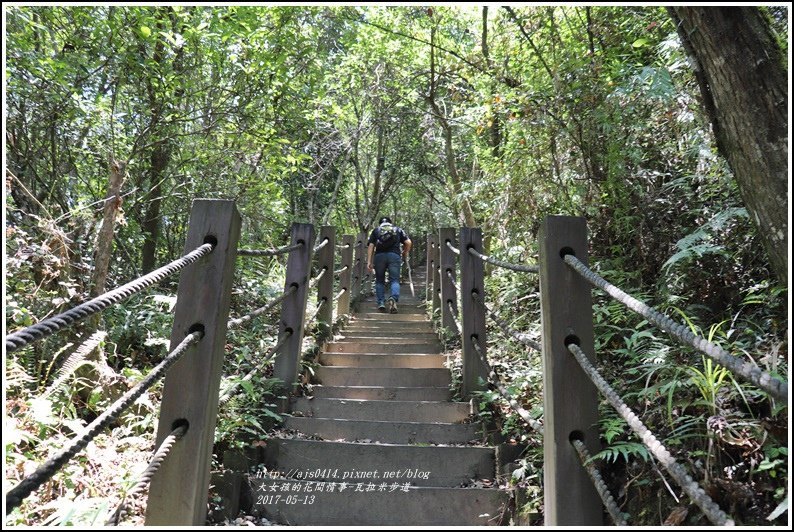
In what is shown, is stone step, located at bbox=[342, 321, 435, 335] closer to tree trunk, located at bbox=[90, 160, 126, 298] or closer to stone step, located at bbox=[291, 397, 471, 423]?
stone step, located at bbox=[291, 397, 471, 423]

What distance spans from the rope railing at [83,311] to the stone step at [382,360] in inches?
143

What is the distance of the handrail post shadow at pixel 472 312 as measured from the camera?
14.0 ft

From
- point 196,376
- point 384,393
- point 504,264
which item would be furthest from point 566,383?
point 384,393

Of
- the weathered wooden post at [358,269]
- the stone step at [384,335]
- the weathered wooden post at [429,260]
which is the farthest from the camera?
the weathered wooden post at [358,269]

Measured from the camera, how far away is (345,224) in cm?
1723

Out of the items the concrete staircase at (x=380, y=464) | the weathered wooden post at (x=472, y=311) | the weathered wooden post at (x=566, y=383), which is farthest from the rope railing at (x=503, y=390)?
the concrete staircase at (x=380, y=464)

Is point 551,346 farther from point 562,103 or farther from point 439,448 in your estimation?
point 562,103

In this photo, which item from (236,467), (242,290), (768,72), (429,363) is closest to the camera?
(768,72)

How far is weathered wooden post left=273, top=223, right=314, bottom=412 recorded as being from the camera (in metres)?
4.36

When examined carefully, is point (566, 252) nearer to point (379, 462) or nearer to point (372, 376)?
point (379, 462)

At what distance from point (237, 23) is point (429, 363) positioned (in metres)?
3.78

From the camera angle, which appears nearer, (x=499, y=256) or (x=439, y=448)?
(x=439, y=448)

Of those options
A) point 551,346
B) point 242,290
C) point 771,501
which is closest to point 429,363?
point 242,290

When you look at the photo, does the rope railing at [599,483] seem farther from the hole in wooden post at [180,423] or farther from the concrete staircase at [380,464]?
the hole in wooden post at [180,423]
